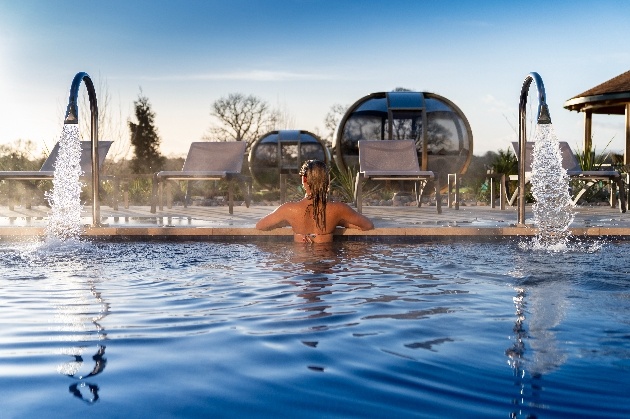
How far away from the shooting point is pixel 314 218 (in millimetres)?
5664

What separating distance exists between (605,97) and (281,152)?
8267mm

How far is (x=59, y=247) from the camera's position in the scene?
5.61 meters

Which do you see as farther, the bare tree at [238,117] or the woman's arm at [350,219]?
the bare tree at [238,117]

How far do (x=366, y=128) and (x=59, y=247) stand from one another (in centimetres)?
955

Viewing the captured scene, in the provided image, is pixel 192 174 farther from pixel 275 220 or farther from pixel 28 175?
pixel 275 220

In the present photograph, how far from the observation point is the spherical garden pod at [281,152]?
1908cm

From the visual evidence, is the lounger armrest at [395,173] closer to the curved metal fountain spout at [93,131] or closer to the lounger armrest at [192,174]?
the lounger armrest at [192,174]

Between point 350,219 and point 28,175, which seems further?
point 28,175

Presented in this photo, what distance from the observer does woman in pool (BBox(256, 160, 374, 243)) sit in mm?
5535

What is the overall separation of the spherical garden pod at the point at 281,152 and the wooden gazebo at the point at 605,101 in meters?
6.50

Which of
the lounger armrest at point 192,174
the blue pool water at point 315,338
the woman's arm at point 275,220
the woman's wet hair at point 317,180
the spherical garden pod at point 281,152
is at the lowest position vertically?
the blue pool water at point 315,338

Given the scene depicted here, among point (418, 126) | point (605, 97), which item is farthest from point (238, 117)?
point (605, 97)

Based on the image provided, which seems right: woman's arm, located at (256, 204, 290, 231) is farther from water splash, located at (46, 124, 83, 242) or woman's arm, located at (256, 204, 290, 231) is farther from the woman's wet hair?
water splash, located at (46, 124, 83, 242)

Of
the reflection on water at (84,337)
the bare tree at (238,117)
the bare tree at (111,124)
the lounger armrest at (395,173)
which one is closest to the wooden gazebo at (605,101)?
the lounger armrest at (395,173)
